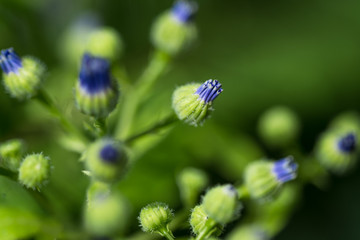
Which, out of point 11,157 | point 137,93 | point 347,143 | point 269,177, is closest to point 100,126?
point 11,157

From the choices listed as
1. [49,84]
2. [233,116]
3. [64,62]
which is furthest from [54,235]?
[233,116]

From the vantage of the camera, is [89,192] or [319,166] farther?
[319,166]

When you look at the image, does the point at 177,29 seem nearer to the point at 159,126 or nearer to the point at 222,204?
the point at 159,126

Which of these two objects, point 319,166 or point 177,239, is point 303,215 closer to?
point 319,166

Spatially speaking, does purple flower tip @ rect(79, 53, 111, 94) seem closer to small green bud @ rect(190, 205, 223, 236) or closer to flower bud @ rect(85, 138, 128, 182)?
flower bud @ rect(85, 138, 128, 182)

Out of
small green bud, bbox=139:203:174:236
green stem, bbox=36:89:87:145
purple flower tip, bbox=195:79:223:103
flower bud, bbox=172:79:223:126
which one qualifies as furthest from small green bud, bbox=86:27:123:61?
small green bud, bbox=139:203:174:236

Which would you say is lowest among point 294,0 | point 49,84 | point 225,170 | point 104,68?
point 104,68

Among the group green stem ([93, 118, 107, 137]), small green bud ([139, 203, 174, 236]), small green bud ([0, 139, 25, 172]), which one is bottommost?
small green bud ([139, 203, 174, 236])
